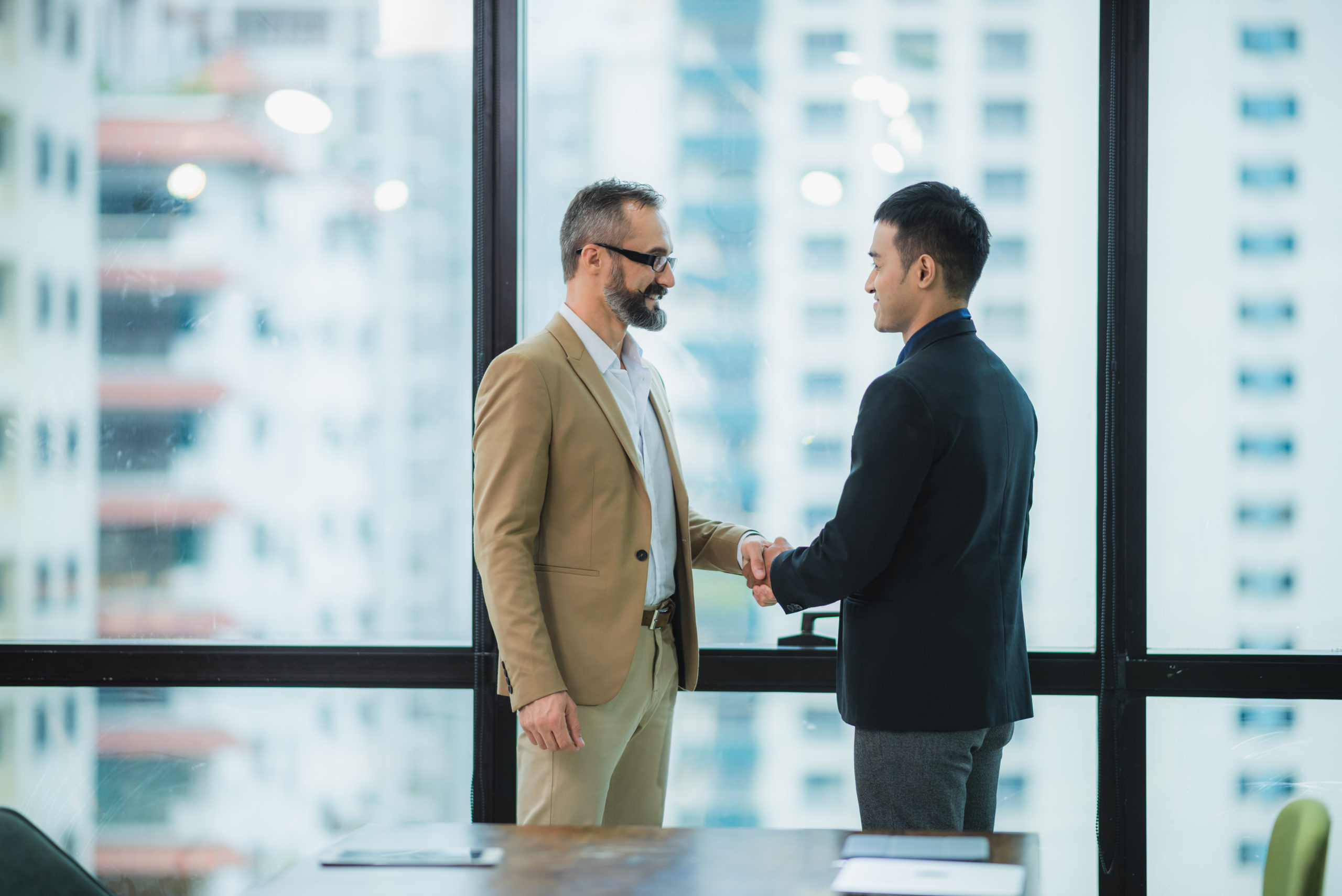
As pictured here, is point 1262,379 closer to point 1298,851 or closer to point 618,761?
point 1298,851

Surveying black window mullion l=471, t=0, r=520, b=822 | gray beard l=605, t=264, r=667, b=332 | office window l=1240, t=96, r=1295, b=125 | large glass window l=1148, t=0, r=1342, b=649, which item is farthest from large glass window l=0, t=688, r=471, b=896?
office window l=1240, t=96, r=1295, b=125

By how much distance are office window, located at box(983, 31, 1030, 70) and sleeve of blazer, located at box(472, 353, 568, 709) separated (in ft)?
5.18

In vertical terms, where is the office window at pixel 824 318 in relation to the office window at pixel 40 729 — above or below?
above

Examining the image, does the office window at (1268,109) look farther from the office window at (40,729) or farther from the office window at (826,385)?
the office window at (40,729)

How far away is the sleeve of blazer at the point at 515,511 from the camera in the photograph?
1951mm

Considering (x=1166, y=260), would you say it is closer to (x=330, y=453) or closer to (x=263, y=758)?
(x=330, y=453)

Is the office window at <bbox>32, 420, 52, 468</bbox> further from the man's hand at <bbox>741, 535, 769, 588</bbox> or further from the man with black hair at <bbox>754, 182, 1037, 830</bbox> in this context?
the man with black hair at <bbox>754, 182, 1037, 830</bbox>

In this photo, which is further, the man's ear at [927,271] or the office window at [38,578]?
the office window at [38,578]

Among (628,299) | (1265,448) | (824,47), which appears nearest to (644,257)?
(628,299)

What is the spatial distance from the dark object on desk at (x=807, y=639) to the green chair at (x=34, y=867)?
1664 millimetres

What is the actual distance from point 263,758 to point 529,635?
4.46ft

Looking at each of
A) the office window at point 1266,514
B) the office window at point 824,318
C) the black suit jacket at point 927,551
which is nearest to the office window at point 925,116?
the office window at point 824,318

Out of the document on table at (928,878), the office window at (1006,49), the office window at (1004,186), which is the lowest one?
the document on table at (928,878)

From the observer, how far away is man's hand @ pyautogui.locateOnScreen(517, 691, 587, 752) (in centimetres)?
194
